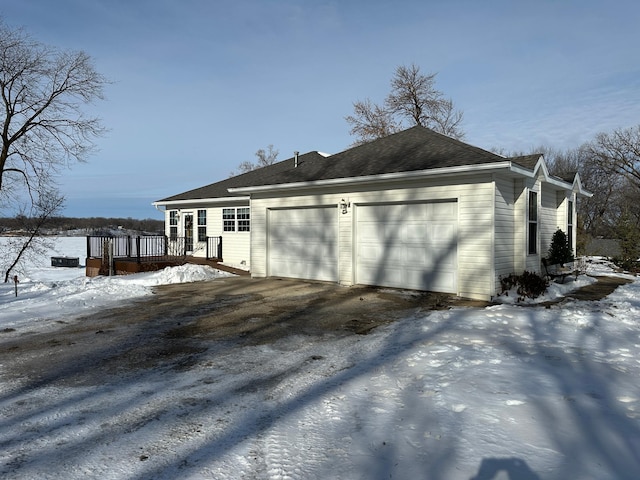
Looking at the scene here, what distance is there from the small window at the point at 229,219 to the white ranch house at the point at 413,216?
4573 mm

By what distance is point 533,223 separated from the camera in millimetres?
10453

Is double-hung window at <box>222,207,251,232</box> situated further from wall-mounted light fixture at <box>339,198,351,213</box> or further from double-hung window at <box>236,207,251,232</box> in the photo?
wall-mounted light fixture at <box>339,198,351,213</box>

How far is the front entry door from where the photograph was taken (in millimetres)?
18891

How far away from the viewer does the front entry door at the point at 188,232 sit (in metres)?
18.9

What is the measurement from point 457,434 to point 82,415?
310cm

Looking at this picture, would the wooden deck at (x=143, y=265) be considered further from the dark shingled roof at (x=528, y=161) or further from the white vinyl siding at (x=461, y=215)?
the dark shingled roof at (x=528, y=161)

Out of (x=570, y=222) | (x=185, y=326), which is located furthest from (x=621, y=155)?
(x=185, y=326)

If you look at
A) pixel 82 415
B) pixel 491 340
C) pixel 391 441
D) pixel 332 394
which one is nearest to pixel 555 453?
pixel 391 441

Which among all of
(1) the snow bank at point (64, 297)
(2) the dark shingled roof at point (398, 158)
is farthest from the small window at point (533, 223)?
(1) the snow bank at point (64, 297)

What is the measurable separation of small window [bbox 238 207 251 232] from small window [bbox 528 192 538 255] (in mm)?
10377

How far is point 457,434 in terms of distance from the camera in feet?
10.3

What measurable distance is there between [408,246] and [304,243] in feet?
10.6

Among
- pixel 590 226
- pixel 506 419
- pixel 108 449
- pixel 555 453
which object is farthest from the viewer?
pixel 590 226

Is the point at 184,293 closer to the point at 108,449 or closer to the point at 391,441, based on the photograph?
the point at 108,449
